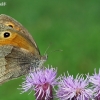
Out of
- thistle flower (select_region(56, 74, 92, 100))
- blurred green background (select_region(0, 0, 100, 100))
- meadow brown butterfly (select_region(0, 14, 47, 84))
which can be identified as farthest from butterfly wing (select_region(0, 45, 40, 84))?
blurred green background (select_region(0, 0, 100, 100))

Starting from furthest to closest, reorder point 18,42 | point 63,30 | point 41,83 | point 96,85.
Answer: point 63,30 < point 18,42 < point 41,83 < point 96,85

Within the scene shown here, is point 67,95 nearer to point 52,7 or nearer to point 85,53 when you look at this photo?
point 85,53

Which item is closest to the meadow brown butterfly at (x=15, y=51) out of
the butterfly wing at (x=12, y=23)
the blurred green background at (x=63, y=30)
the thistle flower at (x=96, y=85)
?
the butterfly wing at (x=12, y=23)

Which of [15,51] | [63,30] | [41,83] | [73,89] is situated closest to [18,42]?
[15,51]

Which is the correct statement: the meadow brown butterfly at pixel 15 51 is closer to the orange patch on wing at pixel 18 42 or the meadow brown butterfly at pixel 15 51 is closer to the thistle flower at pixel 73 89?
the orange patch on wing at pixel 18 42

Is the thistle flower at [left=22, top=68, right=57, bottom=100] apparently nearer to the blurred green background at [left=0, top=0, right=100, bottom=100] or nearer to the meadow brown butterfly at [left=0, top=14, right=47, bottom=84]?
the meadow brown butterfly at [left=0, top=14, right=47, bottom=84]

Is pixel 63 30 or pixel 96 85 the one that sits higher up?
pixel 63 30

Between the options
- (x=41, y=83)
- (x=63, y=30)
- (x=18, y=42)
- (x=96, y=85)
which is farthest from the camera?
(x=63, y=30)

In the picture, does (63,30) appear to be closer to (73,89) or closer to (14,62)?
(14,62)
